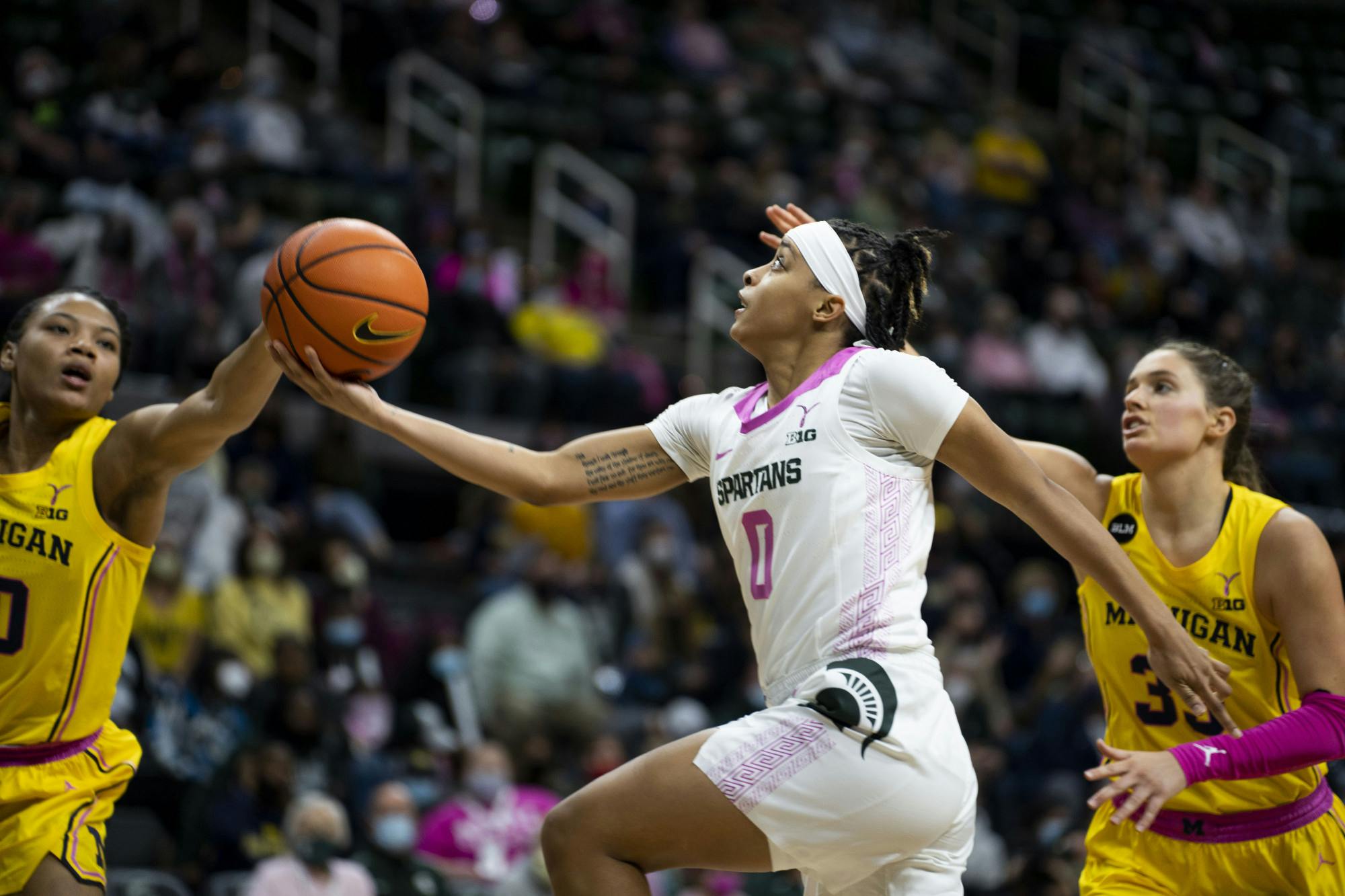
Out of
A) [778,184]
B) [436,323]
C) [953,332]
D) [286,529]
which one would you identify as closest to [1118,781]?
[286,529]

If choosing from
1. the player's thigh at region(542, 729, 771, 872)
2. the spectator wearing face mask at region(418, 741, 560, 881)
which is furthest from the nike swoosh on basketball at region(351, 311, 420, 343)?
the spectator wearing face mask at region(418, 741, 560, 881)

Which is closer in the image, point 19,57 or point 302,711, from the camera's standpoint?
point 302,711

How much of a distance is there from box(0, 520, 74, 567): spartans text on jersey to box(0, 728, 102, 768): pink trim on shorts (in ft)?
1.65

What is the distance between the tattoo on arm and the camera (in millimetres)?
4176

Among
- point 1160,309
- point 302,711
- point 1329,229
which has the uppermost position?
point 1329,229

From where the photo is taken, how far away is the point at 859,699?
339 centimetres

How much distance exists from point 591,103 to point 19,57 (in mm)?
5445

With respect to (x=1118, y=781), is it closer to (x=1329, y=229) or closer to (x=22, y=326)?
(x=22, y=326)

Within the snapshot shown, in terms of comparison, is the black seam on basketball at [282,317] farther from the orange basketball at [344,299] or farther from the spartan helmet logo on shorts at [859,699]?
the spartan helmet logo on shorts at [859,699]

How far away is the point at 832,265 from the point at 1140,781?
4.79 ft

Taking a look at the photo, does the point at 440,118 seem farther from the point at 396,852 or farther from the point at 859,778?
the point at 859,778

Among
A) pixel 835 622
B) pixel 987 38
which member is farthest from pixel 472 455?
pixel 987 38

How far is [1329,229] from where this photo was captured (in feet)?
60.1

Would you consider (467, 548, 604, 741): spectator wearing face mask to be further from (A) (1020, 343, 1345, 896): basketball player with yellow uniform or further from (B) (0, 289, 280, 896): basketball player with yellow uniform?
A: (A) (1020, 343, 1345, 896): basketball player with yellow uniform
